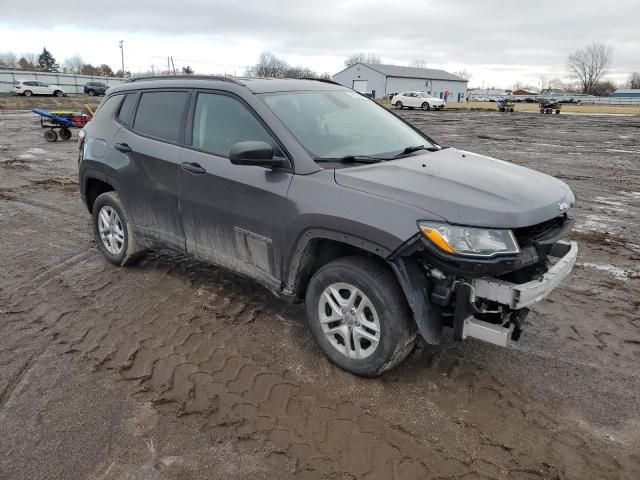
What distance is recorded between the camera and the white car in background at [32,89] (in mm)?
44031

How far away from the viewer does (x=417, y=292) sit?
2.92 m

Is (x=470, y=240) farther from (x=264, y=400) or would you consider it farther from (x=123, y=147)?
(x=123, y=147)

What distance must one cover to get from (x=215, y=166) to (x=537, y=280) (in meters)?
2.45

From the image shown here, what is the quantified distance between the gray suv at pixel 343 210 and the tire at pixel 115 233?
19 centimetres

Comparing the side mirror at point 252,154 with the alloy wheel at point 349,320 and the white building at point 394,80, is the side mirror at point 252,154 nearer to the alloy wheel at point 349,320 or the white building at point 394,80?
the alloy wheel at point 349,320

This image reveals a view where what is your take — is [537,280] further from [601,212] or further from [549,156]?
[549,156]

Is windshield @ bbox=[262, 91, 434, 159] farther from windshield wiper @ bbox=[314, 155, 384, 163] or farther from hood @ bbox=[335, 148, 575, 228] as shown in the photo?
hood @ bbox=[335, 148, 575, 228]

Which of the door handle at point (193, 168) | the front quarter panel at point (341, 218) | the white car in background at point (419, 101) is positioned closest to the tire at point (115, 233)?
the door handle at point (193, 168)

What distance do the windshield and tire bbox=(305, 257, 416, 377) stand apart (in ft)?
2.93

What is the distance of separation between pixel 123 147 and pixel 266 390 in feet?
9.33

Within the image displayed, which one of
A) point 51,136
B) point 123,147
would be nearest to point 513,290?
point 123,147

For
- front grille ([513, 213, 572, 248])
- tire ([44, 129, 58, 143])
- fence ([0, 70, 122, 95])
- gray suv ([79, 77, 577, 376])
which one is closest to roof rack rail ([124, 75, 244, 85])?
gray suv ([79, 77, 577, 376])

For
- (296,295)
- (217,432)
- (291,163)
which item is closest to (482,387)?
(296,295)

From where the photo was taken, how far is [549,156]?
14.3 meters
